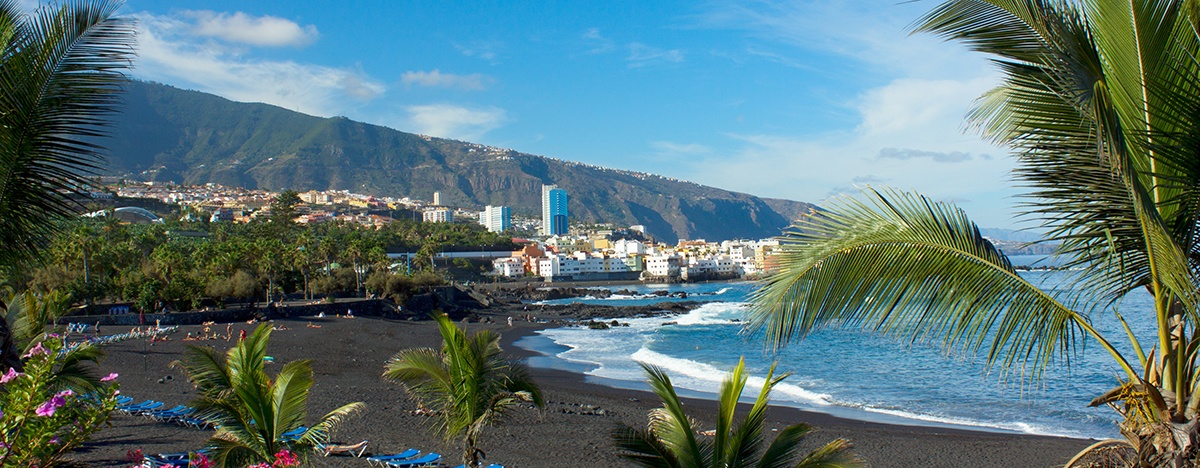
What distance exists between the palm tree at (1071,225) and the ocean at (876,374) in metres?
6.63

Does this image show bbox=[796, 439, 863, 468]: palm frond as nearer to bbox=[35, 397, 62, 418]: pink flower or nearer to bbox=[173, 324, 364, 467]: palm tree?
bbox=[35, 397, 62, 418]: pink flower

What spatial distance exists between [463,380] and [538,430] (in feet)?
28.2

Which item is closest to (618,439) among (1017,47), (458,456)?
(1017,47)

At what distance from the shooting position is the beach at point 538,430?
12203mm

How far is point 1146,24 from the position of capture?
2.92m

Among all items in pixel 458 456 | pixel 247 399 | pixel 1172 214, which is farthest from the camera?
pixel 458 456

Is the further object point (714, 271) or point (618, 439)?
point (714, 271)

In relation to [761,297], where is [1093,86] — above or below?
above

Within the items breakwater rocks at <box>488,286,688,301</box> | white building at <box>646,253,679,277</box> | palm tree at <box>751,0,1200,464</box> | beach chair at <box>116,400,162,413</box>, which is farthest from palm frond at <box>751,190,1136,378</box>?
white building at <box>646,253,679,277</box>

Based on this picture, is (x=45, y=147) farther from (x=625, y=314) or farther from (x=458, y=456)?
(x=625, y=314)

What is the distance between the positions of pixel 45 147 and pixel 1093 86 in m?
4.18

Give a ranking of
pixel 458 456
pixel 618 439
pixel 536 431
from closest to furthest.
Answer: pixel 618 439 → pixel 458 456 → pixel 536 431

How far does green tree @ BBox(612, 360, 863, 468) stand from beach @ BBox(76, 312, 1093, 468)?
363 cm

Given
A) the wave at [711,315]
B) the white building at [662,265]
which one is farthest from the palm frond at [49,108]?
the white building at [662,265]
